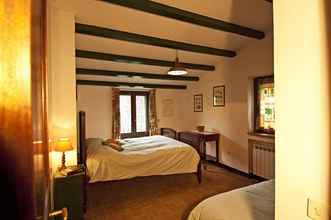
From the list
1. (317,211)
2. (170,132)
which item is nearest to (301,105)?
(317,211)

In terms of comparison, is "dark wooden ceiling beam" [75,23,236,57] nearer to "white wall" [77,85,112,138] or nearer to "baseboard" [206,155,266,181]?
"baseboard" [206,155,266,181]

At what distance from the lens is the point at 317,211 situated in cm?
76

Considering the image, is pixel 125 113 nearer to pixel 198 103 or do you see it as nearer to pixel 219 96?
pixel 198 103

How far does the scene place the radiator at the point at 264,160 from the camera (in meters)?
3.57

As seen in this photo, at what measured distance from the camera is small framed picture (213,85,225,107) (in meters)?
4.77

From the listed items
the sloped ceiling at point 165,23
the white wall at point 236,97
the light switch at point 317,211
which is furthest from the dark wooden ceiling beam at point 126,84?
the light switch at point 317,211

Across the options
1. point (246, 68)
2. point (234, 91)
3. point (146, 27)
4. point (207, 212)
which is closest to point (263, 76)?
point (246, 68)

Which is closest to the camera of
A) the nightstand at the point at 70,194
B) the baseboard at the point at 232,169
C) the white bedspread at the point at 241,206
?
the white bedspread at the point at 241,206

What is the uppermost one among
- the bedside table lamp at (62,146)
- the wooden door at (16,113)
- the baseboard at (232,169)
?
the wooden door at (16,113)

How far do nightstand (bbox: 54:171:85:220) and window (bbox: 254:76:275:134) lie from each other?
3377mm

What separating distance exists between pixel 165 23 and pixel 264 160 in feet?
10.1

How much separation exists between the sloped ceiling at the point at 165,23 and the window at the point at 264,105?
0.90 m

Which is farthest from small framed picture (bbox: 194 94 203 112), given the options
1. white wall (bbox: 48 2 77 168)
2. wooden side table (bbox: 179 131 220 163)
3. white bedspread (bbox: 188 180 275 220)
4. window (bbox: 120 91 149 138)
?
white bedspread (bbox: 188 180 275 220)

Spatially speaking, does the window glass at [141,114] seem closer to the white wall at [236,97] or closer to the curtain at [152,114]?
the curtain at [152,114]
